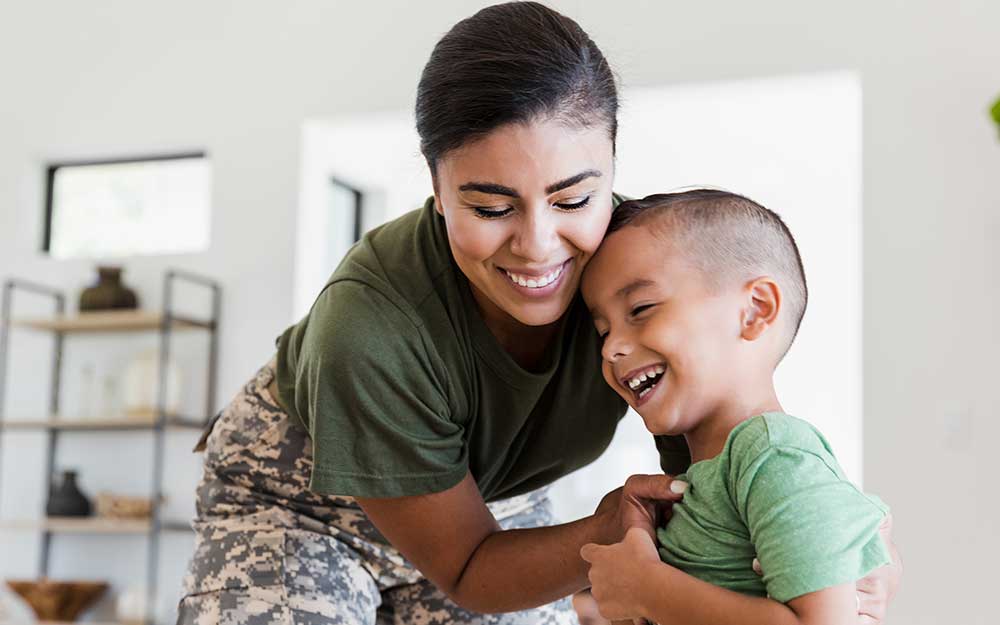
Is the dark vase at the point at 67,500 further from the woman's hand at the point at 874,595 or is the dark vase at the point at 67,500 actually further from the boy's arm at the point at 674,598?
the woman's hand at the point at 874,595

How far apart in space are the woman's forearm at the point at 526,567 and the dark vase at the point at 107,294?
407 centimetres

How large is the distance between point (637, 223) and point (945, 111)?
3.27 m

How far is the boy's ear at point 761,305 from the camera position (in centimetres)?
145

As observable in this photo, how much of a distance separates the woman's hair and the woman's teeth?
7.0 inches

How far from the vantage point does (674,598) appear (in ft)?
4.22

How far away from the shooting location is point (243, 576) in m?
1.76

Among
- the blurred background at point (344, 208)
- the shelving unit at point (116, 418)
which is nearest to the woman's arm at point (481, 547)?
the blurred background at point (344, 208)

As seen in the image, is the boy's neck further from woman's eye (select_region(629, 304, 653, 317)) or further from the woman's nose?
the woman's nose

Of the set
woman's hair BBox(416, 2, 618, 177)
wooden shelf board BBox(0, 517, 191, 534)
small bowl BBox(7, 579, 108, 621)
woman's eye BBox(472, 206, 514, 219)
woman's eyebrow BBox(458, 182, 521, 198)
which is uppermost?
woman's hair BBox(416, 2, 618, 177)

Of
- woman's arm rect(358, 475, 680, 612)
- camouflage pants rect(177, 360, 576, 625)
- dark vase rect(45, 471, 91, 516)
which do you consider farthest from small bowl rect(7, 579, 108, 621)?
woman's arm rect(358, 475, 680, 612)

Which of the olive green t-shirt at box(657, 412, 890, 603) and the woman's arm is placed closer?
the olive green t-shirt at box(657, 412, 890, 603)

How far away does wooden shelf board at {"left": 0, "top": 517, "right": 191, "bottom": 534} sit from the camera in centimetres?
507

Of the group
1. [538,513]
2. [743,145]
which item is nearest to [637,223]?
[538,513]

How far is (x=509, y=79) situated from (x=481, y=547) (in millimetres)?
622
